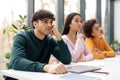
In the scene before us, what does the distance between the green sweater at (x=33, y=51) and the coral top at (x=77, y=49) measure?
497mm

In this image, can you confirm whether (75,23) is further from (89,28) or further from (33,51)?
Answer: (33,51)

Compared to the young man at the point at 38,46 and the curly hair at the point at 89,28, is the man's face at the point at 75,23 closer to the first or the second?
the curly hair at the point at 89,28

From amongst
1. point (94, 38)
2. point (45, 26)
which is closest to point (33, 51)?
point (45, 26)

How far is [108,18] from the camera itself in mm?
5910

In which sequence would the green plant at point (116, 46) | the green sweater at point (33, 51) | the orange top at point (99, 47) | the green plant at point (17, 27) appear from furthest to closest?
the green plant at point (116, 46) → the green plant at point (17, 27) → the orange top at point (99, 47) → the green sweater at point (33, 51)

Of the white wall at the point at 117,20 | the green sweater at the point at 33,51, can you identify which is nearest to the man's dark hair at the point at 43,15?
the green sweater at the point at 33,51

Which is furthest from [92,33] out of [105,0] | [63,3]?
[105,0]

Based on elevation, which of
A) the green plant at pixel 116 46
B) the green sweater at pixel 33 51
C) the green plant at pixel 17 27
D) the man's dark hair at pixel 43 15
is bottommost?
the green plant at pixel 116 46

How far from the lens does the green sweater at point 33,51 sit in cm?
167

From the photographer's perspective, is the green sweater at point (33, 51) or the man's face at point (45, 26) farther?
the man's face at point (45, 26)

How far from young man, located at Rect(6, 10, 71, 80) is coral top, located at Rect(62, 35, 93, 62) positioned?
497 millimetres

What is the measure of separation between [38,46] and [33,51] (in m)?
0.07

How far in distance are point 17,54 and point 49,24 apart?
1.41 feet

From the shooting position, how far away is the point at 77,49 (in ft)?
8.89
